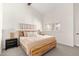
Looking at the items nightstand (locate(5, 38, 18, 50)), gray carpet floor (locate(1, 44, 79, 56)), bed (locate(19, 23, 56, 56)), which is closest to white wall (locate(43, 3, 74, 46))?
gray carpet floor (locate(1, 44, 79, 56))

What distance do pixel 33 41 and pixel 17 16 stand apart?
78cm

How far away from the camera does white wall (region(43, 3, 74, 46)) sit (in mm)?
2164

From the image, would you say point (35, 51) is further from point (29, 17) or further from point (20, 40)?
point (29, 17)

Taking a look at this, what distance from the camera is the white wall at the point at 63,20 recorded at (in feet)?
7.10

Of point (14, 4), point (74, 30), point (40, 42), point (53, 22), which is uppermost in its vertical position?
point (14, 4)

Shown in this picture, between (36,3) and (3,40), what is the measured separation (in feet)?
4.28

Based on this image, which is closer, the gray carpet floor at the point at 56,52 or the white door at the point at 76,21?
the gray carpet floor at the point at 56,52

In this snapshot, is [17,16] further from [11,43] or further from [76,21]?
[76,21]

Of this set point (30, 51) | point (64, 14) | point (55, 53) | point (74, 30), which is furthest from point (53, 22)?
point (30, 51)

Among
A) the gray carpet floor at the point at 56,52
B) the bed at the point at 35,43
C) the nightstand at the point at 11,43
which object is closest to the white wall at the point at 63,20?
the gray carpet floor at the point at 56,52

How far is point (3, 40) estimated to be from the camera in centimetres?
194

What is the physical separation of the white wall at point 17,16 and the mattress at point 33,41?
1.10ft

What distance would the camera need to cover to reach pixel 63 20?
7.52 feet

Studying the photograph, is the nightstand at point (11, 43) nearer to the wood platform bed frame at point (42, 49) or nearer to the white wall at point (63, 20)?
the wood platform bed frame at point (42, 49)
